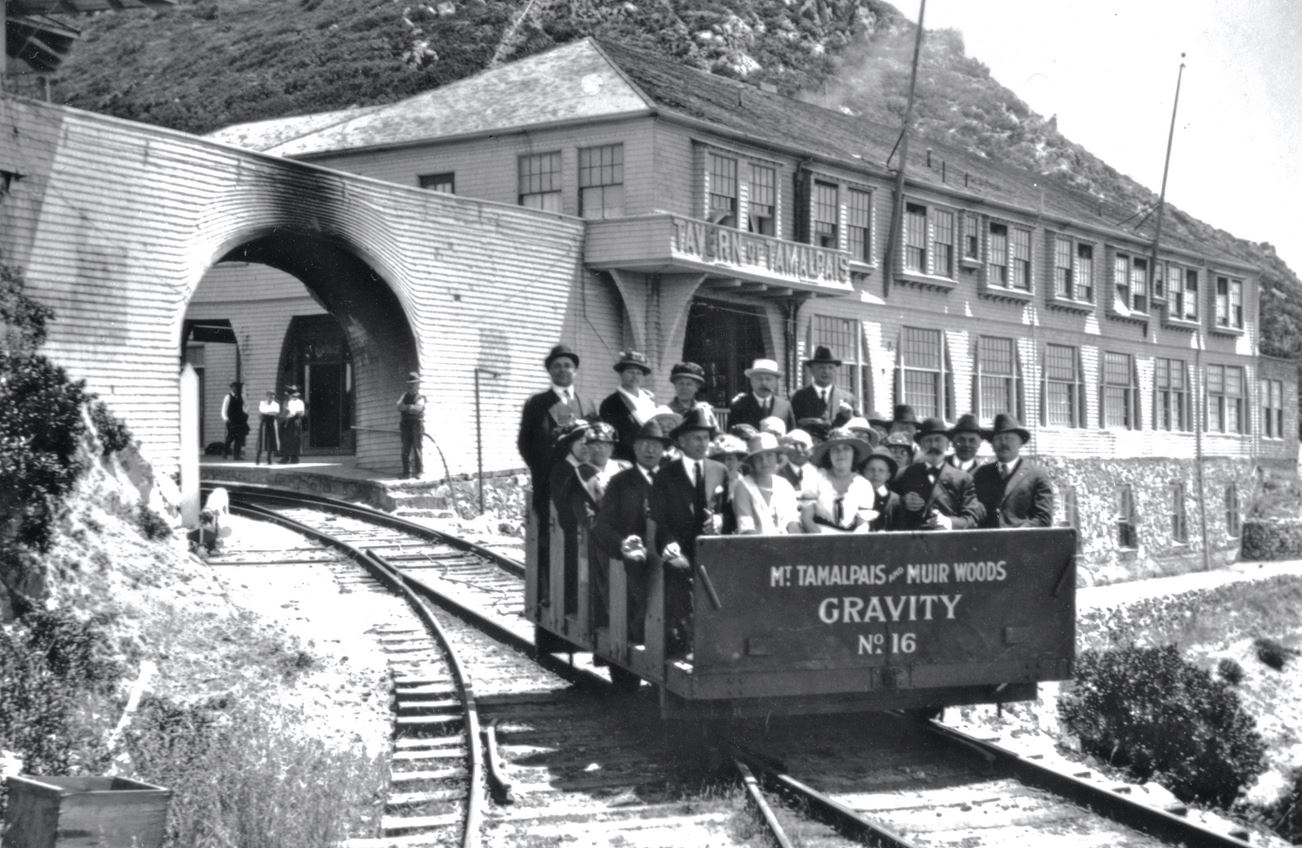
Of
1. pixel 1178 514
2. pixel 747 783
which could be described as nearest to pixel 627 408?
pixel 747 783

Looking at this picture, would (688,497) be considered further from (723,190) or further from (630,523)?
(723,190)

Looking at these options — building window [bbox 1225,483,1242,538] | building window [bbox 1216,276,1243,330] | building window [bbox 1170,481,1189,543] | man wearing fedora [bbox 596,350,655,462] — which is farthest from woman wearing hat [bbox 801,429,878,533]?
building window [bbox 1216,276,1243,330]

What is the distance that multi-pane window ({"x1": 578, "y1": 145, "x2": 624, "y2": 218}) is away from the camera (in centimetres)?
2886

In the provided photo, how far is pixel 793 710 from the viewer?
9078 millimetres

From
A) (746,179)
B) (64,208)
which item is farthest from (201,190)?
(746,179)

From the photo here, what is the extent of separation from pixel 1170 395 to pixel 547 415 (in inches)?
1472

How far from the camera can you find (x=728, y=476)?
31.4 feet

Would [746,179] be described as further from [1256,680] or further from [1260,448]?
[1260,448]

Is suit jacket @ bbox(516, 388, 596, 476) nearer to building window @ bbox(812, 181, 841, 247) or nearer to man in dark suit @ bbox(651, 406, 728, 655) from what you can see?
man in dark suit @ bbox(651, 406, 728, 655)

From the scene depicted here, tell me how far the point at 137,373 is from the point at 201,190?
9.77 ft

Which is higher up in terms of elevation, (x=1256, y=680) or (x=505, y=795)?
(x=505, y=795)

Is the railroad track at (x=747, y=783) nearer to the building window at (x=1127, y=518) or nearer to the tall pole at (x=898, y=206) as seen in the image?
the tall pole at (x=898, y=206)

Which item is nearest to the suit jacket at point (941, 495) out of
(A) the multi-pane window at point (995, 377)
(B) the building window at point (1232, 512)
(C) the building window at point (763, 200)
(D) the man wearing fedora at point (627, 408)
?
(D) the man wearing fedora at point (627, 408)

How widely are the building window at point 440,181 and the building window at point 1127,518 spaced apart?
2140 cm
